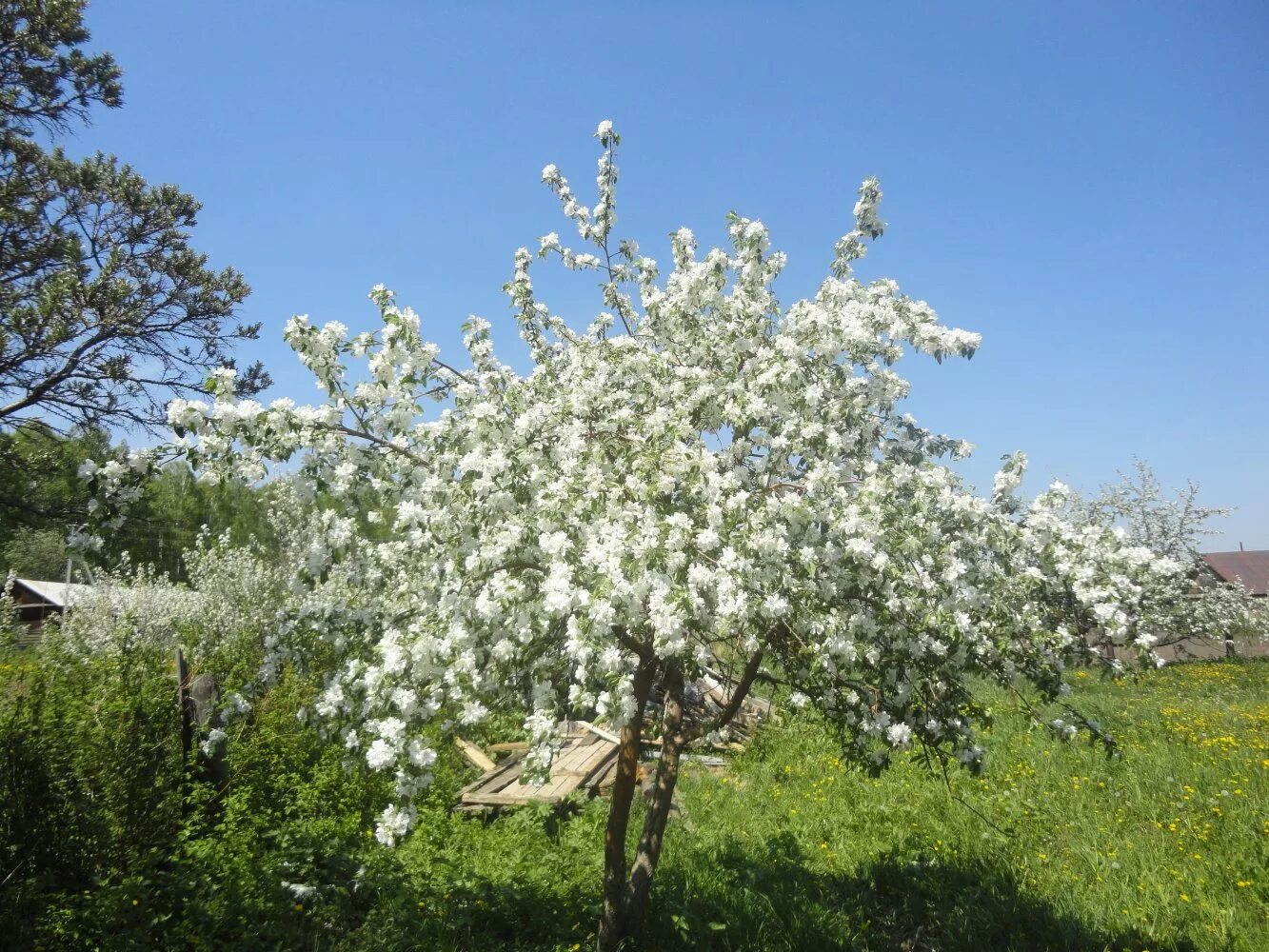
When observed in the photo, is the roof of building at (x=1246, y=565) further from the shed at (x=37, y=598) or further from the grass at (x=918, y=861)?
the shed at (x=37, y=598)

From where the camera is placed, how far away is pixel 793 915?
648cm

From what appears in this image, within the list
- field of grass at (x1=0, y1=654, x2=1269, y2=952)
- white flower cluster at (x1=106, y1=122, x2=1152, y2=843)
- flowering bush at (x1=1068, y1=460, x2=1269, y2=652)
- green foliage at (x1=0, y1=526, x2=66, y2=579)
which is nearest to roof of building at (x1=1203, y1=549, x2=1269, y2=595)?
flowering bush at (x1=1068, y1=460, x2=1269, y2=652)

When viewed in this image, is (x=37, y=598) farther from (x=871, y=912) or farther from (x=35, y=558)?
(x=871, y=912)

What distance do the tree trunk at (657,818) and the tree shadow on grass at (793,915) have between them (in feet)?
0.89

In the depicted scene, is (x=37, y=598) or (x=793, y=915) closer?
(x=793, y=915)

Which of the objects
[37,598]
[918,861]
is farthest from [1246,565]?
[37,598]

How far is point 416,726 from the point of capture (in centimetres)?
485

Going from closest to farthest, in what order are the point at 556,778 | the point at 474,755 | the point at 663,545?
the point at 663,545 < the point at 556,778 < the point at 474,755

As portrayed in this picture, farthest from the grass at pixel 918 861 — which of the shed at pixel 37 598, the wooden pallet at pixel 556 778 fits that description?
the shed at pixel 37 598

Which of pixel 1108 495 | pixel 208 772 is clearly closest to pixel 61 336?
pixel 208 772

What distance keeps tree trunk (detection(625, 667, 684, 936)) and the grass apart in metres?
0.30

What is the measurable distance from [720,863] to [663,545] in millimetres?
5248

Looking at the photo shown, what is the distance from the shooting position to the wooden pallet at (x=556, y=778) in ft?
31.8

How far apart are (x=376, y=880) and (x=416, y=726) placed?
2.77m
